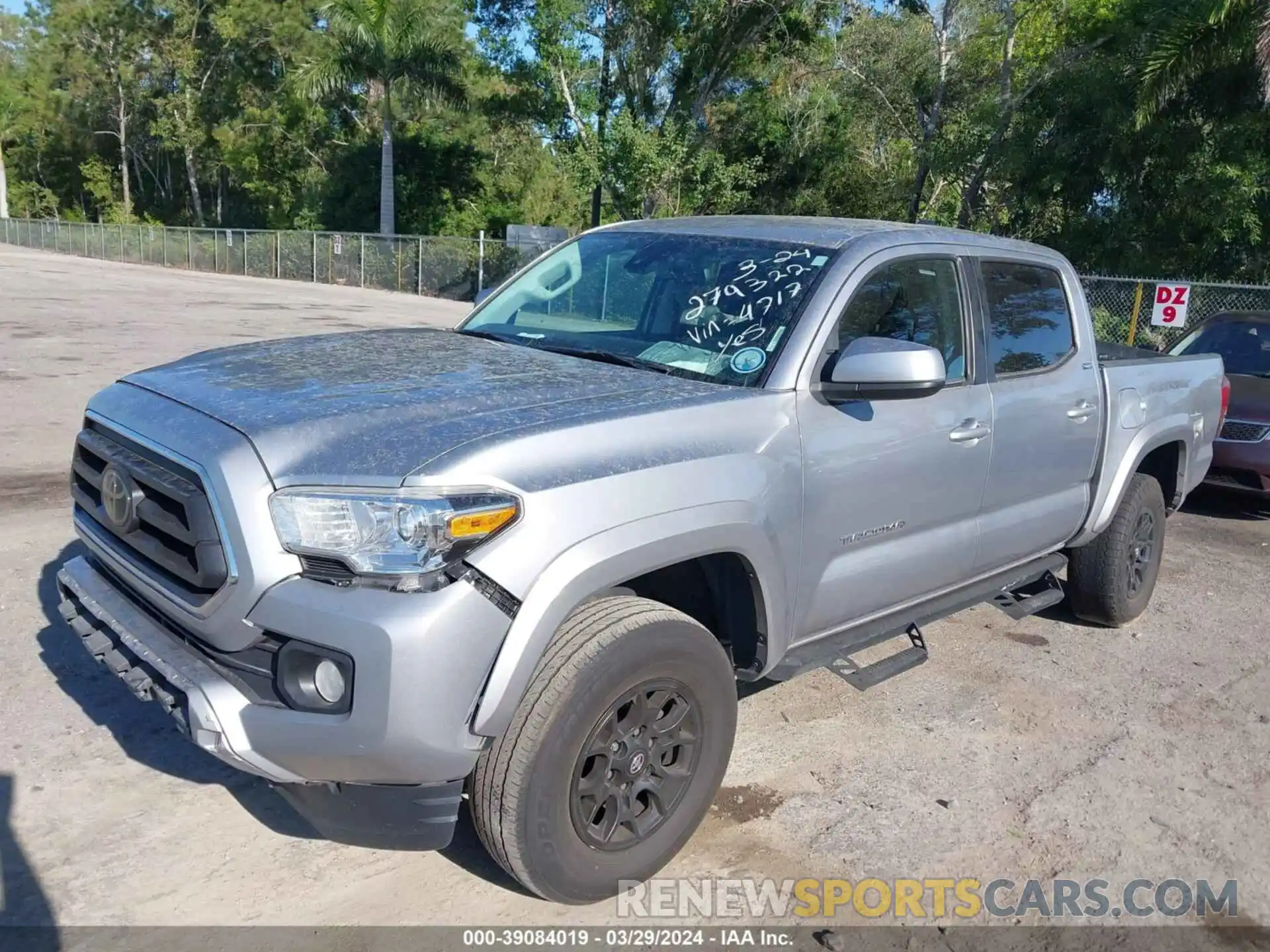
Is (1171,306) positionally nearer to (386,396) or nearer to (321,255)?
(386,396)

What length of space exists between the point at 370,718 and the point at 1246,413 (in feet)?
25.2

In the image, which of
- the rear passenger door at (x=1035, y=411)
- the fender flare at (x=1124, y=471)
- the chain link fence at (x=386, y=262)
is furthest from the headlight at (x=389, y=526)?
the chain link fence at (x=386, y=262)

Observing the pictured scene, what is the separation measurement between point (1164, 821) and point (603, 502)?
2.43 m

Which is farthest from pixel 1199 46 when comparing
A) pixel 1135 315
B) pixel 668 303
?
pixel 668 303

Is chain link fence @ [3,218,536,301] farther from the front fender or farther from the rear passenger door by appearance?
the front fender

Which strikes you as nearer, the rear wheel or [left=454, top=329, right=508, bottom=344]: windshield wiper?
[left=454, top=329, right=508, bottom=344]: windshield wiper

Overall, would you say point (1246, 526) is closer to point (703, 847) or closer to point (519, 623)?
point (703, 847)

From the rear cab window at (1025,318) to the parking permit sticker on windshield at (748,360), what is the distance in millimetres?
1269

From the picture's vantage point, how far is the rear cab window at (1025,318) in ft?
14.4

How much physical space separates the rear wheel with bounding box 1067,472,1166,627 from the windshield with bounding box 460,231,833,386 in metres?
2.54

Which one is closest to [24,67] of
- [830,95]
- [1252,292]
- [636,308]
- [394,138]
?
[394,138]

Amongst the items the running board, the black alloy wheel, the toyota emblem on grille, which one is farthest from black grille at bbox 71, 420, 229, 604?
the running board

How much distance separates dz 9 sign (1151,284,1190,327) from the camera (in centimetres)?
1423

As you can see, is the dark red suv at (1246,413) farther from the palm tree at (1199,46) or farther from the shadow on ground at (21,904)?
the palm tree at (1199,46)
